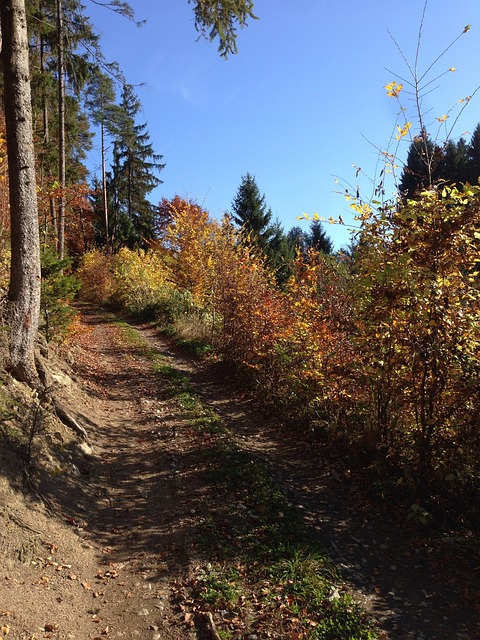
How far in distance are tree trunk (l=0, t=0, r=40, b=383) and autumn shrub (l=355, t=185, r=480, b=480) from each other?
4460 millimetres

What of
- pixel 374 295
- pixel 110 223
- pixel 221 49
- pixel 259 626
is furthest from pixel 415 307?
pixel 110 223

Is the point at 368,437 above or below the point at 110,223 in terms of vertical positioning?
below

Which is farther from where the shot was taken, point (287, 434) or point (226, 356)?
point (226, 356)

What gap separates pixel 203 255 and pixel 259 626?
1497 centimetres

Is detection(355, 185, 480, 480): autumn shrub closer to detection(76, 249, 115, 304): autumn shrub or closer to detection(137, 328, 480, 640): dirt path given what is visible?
detection(137, 328, 480, 640): dirt path

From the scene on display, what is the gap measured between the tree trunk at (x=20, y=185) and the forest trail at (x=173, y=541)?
1.66 m

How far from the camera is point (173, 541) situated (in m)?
4.34

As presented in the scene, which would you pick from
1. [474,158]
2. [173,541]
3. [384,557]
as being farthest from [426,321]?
[474,158]

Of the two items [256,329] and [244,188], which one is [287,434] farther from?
[244,188]

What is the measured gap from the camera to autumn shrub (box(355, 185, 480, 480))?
4.15 metres

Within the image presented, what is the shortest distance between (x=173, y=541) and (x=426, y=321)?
338cm

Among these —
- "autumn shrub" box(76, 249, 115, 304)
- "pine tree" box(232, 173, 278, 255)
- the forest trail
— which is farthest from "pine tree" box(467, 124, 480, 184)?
the forest trail

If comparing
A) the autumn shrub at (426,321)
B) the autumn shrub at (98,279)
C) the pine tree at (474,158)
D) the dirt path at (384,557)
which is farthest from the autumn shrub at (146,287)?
the pine tree at (474,158)

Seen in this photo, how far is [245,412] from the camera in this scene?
28.3 ft
